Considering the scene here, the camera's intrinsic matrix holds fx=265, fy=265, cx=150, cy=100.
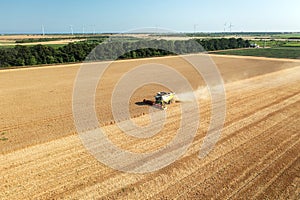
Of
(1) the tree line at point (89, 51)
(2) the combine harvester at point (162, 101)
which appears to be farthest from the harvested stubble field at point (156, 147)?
(1) the tree line at point (89, 51)

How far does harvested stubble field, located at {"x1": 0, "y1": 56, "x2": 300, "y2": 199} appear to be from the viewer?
12.8 metres

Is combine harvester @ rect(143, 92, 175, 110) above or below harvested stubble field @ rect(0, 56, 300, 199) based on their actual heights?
above

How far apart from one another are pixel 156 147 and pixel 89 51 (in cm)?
6022

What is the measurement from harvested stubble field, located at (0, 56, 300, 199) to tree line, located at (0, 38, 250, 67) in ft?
123

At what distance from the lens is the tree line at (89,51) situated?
6200cm

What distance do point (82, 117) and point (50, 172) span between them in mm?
9528

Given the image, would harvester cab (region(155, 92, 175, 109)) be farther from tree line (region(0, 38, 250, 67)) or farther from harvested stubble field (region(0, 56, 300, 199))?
tree line (region(0, 38, 250, 67))

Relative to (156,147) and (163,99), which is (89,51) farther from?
(156,147)

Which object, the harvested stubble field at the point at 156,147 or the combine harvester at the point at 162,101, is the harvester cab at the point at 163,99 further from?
the harvested stubble field at the point at 156,147

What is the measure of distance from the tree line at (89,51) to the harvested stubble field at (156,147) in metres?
37.4

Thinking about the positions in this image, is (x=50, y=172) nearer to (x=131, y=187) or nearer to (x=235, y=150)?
(x=131, y=187)

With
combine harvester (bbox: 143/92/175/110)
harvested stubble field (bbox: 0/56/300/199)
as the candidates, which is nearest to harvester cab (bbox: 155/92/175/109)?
combine harvester (bbox: 143/92/175/110)

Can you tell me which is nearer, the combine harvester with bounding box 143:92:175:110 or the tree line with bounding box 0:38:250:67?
the combine harvester with bounding box 143:92:175:110

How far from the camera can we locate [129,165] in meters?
15.1
